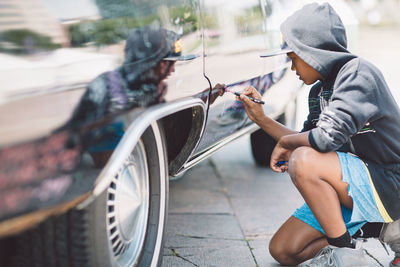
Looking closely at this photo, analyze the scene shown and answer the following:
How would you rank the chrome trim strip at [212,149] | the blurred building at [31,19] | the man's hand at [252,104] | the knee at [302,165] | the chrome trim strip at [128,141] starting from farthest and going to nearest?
the man's hand at [252,104]
the chrome trim strip at [212,149]
the knee at [302,165]
the chrome trim strip at [128,141]
the blurred building at [31,19]

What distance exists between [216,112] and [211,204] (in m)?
1.11

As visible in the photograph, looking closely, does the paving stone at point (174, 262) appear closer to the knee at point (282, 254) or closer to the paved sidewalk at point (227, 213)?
the paved sidewalk at point (227, 213)

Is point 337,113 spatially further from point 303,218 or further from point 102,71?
point 102,71

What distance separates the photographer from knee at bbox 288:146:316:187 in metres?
2.25

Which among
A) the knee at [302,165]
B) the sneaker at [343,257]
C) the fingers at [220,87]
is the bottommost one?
the sneaker at [343,257]

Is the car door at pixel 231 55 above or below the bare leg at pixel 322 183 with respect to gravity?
above

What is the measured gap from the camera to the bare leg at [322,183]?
88.7 inches

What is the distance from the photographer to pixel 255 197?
3.71 m

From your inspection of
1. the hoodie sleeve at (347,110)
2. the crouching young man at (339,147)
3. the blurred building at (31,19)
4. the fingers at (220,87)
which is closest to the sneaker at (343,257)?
the crouching young man at (339,147)

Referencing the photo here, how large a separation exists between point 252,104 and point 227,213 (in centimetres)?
95

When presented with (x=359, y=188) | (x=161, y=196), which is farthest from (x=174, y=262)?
(x=359, y=188)

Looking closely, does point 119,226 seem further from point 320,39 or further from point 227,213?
point 227,213

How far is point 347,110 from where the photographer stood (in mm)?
2121

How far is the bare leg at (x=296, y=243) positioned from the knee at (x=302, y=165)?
1.21ft
